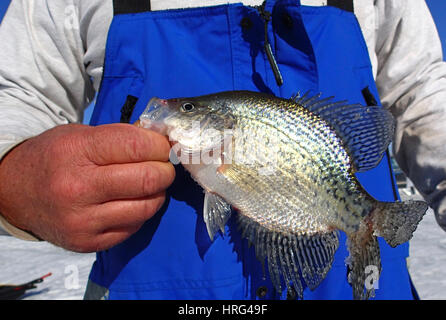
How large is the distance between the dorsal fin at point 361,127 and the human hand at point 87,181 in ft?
2.21

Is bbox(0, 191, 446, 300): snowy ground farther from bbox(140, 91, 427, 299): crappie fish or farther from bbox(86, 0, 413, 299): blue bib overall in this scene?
bbox(140, 91, 427, 299): crappie fish

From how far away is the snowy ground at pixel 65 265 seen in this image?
12.7 ft

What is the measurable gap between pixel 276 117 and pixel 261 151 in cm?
16

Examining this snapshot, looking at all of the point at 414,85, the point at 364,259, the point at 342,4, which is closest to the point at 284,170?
the point at 364,259

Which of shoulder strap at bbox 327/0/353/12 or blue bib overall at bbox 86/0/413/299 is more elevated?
shoulder strap at bbox 327/0/353/12

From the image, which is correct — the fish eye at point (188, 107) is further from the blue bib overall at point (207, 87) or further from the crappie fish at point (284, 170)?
the blue bib overall at point (207, 87)

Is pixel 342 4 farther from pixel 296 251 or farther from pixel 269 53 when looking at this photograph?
pixel 296 251

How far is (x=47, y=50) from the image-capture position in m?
1.70

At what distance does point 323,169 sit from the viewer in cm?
118

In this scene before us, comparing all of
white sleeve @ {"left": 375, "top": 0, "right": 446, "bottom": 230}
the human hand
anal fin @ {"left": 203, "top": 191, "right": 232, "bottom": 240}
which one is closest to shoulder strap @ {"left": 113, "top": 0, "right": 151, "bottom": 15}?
the human hand

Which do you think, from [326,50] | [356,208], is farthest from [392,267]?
[326,50]

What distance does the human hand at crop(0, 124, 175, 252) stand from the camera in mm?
1051

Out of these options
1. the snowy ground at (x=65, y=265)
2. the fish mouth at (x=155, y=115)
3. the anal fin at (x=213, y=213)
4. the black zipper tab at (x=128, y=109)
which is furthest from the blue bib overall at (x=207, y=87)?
the snowy ground at (x=65, y=265)

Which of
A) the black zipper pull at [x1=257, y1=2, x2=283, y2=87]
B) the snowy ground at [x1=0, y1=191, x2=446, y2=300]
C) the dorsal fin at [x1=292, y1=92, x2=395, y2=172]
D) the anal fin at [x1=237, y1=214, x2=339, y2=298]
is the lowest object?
the snowy ground at [x1=0, y1=191, x2=446, y2=300]
